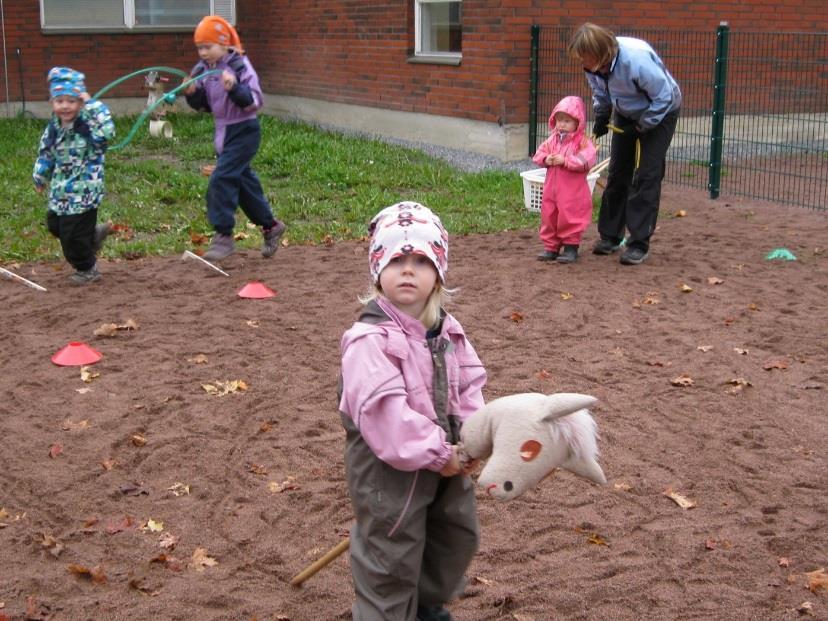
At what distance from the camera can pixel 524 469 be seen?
→ 296 centimetres

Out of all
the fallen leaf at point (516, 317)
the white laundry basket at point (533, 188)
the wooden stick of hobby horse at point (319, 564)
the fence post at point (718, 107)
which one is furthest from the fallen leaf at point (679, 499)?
the fence post at point (718, 107)

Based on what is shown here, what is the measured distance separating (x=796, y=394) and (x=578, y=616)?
2551 mm

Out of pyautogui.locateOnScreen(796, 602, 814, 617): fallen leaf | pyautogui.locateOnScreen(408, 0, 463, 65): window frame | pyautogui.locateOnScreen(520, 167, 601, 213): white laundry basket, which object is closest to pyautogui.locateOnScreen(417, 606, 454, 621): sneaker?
pyautogui.locateOnScreen(796, 602, 814, 617): fallen leaf

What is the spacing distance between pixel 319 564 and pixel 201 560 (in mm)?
608

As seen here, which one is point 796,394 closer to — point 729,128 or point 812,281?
point 812,281

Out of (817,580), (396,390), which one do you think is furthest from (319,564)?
(817,580)

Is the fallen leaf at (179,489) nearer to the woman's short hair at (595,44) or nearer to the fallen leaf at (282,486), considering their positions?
the fallen leaf at (282,486)

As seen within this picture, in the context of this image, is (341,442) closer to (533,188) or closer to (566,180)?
(566,180)

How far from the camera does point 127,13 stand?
17.6 metres

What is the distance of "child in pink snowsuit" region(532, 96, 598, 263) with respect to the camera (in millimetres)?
8172

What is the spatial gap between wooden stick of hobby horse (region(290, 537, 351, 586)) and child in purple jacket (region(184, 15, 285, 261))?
4576 millimetres

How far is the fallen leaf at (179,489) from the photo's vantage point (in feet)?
14.9

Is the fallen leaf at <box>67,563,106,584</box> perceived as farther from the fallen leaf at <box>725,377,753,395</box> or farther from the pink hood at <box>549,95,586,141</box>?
the pink hood at <box>549,95,586,141</box>

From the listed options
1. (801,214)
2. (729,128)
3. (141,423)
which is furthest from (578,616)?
(729,128)
